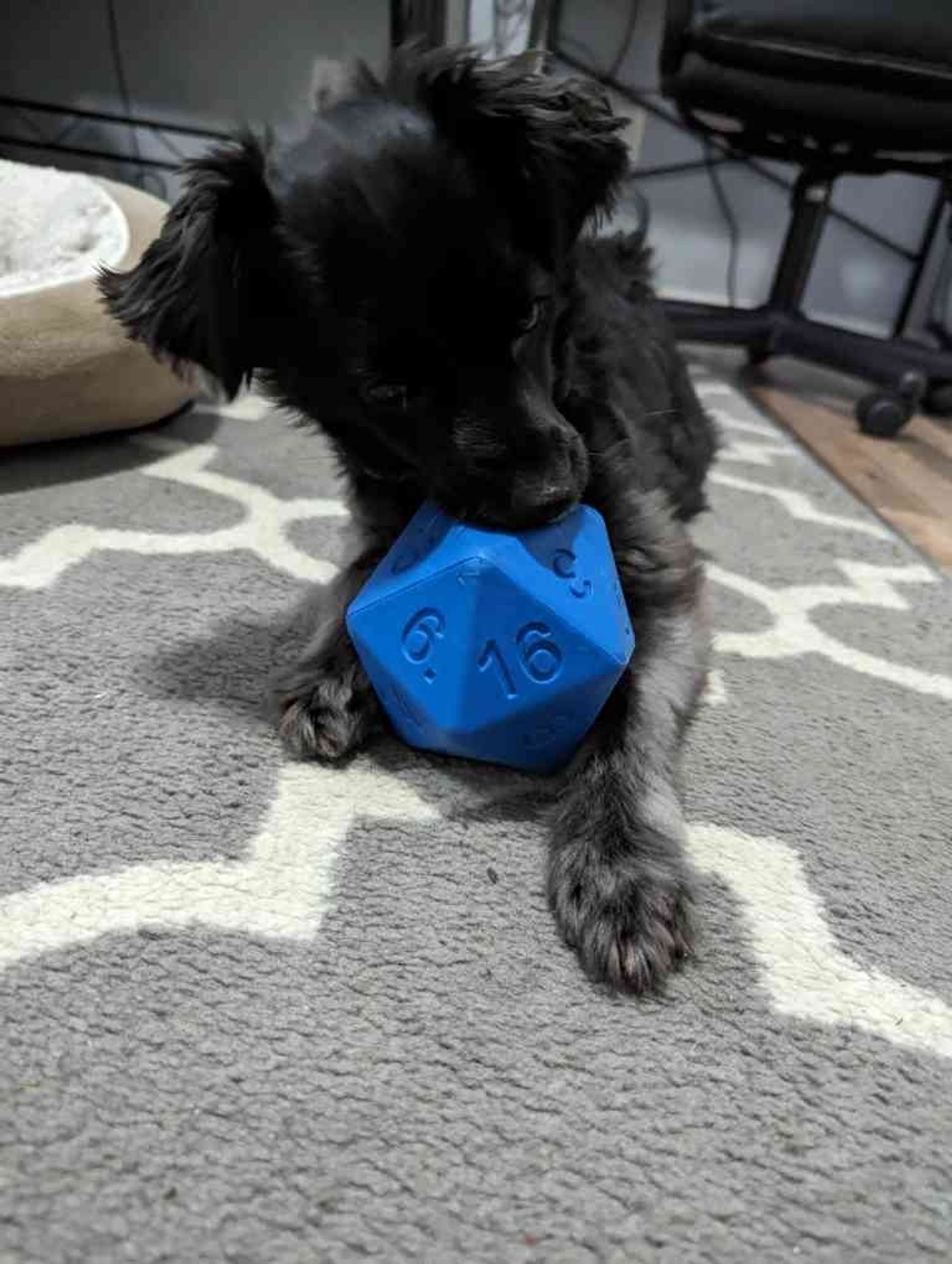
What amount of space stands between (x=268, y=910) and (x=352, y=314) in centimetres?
56

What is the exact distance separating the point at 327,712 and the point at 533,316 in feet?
1.49

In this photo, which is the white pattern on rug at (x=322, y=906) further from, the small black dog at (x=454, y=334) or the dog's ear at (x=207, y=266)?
the dog's ear at (x=207, y=266)

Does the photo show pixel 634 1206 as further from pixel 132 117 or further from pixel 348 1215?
pixel 132 117

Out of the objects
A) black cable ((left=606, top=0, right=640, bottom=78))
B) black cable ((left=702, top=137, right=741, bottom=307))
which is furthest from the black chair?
black cable ((left=606, top=0, right=640, bottom=78))

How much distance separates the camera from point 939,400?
2998 millimetres

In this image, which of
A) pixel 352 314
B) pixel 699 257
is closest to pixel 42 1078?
pixel 352 314

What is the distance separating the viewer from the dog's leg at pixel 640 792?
31.1 inches

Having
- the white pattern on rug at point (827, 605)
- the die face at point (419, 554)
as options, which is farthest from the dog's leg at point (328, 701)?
the white pattern on rug at point (827, 605)

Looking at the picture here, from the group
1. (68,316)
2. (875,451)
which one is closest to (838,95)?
(875,451)

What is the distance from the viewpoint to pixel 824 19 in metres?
2.30

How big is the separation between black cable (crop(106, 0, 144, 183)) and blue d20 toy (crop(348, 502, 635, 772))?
3.22 m

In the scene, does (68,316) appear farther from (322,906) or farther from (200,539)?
(322,906)

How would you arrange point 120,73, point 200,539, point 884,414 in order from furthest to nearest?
point 120,73
point 884,414
point 200,539

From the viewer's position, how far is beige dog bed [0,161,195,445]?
161 cm
